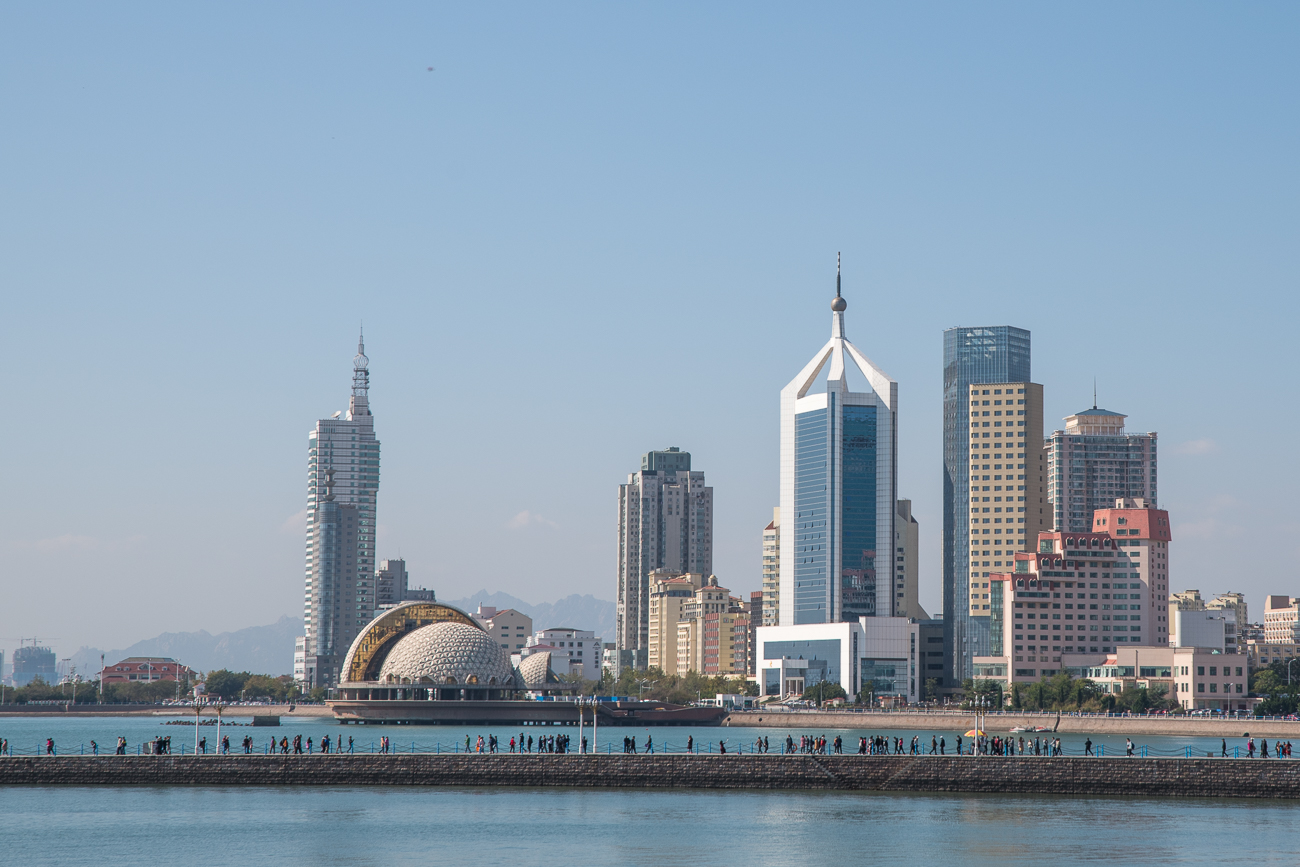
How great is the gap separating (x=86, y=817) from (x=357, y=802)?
11.1 meters

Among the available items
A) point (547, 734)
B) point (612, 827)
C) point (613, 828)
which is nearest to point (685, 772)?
point (612, 827)

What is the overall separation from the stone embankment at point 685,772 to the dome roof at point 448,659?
111 metres

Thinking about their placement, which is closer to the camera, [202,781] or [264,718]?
[202,781]

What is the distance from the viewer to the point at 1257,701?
182 m

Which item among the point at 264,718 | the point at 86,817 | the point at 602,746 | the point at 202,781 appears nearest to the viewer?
the point at 86,817

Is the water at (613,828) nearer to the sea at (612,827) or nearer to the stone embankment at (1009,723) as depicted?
the sea at (612,827)

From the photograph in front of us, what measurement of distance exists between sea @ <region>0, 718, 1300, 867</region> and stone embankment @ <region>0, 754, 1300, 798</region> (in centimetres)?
86

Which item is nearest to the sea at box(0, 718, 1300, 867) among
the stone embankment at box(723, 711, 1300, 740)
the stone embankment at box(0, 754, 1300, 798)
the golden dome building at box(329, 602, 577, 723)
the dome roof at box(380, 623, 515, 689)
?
the stone embankment at box(0, 754, 1300, 798)

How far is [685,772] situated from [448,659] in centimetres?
11601

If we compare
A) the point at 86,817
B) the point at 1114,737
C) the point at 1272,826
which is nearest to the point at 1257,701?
the point at 1114,737

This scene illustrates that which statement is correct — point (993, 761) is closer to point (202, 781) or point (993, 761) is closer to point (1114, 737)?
point (202, 781)

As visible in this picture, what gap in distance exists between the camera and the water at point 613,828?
5678 centimetres

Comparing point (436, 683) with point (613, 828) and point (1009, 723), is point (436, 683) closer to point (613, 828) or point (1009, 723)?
point (1009, 723)

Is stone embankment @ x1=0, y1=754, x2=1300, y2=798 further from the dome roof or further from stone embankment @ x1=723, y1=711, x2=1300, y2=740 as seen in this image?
the dome roof
